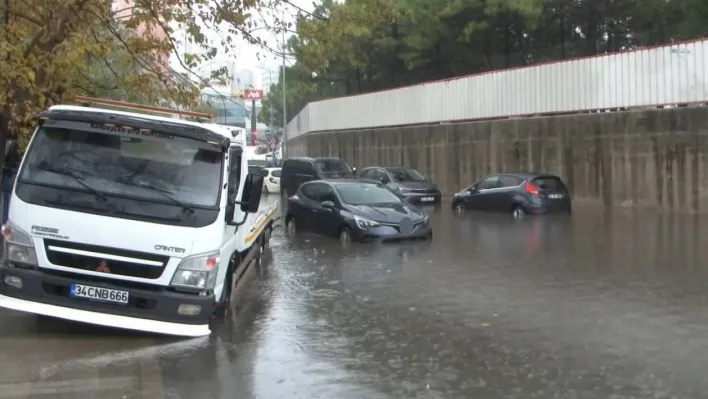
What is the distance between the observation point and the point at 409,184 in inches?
1173

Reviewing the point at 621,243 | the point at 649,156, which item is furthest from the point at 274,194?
the point at 621,243

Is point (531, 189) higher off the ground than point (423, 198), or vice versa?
point (531, 189)

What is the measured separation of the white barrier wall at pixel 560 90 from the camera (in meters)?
23.6

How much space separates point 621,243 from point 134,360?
38.4 feet

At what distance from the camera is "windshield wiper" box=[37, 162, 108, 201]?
7.98 meters

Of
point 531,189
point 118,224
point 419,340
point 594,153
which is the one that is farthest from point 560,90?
point 118,224

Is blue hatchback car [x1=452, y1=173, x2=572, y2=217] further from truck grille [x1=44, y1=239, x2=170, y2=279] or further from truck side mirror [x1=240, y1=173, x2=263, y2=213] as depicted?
truck grille [x1=44, y1=239, x2=170, y2=279]

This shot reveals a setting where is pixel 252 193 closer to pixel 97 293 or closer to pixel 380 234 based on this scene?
pixel 97 293

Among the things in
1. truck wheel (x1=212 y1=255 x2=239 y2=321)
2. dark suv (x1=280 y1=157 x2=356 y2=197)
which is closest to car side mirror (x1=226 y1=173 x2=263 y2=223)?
truck wheel (x1=212 y1=255 x2=239 y2=321)

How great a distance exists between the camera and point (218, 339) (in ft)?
28.4

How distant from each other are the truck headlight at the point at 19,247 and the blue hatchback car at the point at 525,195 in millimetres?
18026

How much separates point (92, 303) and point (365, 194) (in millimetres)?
10710

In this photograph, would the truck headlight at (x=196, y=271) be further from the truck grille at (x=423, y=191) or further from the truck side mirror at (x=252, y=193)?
the truck grille at (x=423, y=191)

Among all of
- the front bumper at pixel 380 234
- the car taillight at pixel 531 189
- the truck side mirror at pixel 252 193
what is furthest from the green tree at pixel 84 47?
the car taillight at pixel 531 189
